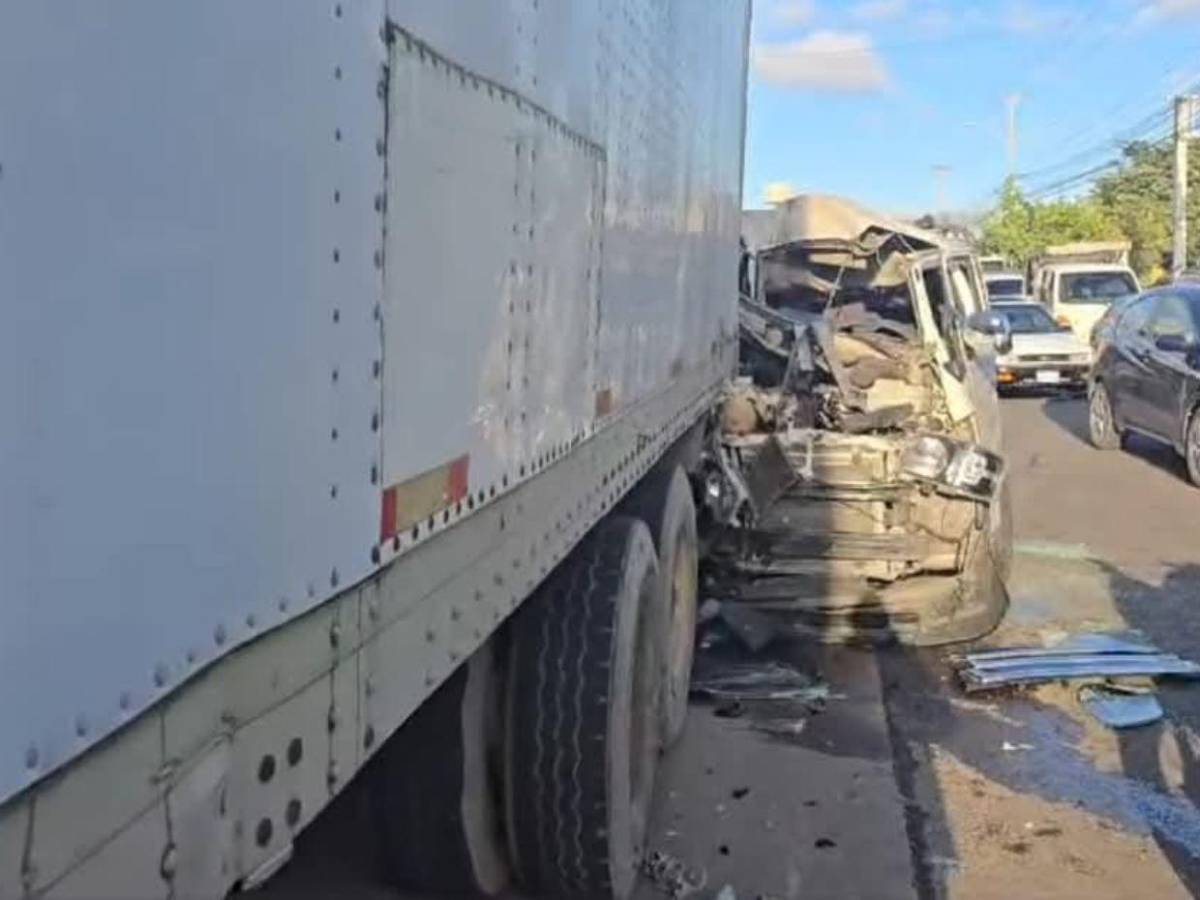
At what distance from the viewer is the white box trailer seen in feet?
4.24

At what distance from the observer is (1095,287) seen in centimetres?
3012

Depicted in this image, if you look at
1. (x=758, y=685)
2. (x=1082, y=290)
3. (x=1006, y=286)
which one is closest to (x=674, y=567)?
(x=758, y=685)

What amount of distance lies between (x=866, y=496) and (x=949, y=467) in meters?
0.45

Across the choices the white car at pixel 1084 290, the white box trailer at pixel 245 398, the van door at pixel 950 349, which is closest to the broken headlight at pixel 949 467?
the van door at pixel 950 349

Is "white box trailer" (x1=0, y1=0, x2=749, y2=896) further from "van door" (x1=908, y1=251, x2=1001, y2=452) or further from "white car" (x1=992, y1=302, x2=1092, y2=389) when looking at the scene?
"white car" (x1=992, y1=302, x2=1092, y2=389)

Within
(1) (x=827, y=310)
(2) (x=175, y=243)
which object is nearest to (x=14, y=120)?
(2) (x=175, y=243)

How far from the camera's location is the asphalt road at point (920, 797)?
5141mm

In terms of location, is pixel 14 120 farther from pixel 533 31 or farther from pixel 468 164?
pixel 533 31

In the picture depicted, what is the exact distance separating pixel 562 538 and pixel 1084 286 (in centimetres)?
2818

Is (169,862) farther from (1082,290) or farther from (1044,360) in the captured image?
(1082,290)

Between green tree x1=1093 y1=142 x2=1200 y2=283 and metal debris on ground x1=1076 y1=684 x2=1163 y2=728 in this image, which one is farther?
green tree x1=1093 y1=142 x2=1200 y2=283

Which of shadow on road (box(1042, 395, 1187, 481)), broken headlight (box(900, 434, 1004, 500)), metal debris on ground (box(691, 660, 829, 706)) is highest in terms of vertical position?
broken headlight (box(900, 434, 1004, 500))

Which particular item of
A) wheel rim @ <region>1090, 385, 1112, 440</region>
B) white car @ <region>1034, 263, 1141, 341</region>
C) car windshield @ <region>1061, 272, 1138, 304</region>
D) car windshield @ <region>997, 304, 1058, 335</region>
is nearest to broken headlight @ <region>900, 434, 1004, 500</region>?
wheel rim @ <region>1090, 385, 1112, 440</region>

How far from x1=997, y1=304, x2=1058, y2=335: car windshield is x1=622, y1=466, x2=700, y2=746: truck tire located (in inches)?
761
